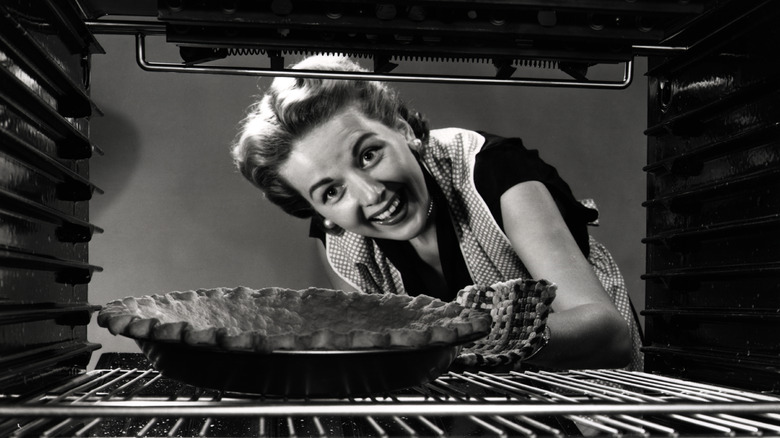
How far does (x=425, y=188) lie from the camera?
5.04ft

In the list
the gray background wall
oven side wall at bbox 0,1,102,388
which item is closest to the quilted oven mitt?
oven side wall at bbox 0,1,102,388

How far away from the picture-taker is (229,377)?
534 millimetres

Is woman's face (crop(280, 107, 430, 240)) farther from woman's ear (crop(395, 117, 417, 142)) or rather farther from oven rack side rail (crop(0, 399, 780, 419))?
oven rack side rail (crop(0, 399, 780, 419))

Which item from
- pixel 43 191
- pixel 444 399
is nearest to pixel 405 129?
pixel 43 191

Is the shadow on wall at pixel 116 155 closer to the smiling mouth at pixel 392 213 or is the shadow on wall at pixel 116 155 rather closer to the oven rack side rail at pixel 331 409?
the smiling mouth at pixel 392 213

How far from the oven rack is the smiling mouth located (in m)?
0.77

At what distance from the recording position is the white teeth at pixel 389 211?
4.93 ft

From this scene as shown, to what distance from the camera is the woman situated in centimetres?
134

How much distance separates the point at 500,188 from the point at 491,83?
2.29 feet

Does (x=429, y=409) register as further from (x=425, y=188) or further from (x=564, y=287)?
(x=425, y=188)

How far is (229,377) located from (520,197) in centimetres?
95

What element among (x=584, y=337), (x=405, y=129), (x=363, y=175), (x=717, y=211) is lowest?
(x=584, y=337)

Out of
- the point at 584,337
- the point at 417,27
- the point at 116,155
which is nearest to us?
the point at 417,27

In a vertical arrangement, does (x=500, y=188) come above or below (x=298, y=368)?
above
